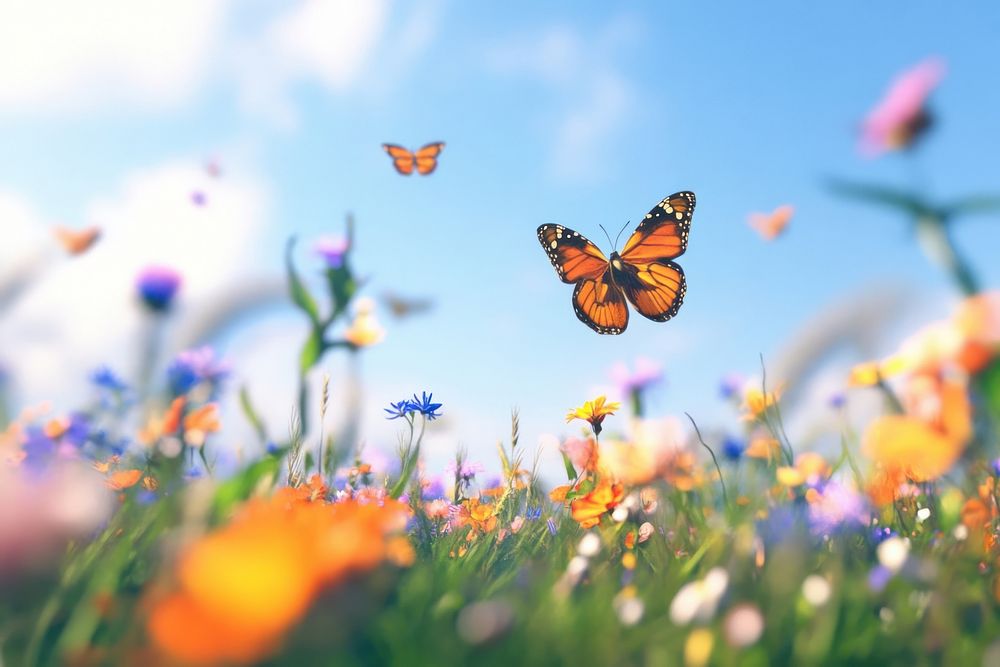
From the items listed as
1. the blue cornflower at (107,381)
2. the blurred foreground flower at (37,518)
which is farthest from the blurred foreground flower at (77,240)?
the blurred foreground flower at (37,518)

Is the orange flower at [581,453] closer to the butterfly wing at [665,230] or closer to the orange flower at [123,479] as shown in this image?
the orange flower at [123,479]

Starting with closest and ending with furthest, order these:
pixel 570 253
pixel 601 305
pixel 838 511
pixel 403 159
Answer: pixel 838 511 < pixel 403 159 < pixel 570 253 < pixel 601 305

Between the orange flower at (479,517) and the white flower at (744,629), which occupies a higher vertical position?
the orange flower at (479,517)

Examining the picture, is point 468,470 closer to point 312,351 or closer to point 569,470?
point 569,470

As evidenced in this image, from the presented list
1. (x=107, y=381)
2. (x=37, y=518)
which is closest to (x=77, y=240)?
(x=107, y=381)

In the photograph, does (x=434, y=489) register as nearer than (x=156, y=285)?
No

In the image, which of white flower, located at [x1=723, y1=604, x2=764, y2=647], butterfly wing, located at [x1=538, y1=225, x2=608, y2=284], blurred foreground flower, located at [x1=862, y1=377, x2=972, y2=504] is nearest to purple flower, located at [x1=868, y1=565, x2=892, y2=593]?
blurred foreground flower, located at [x1=862, y1=377, x2=972, y2=504]

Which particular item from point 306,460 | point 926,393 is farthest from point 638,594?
point 306,460
